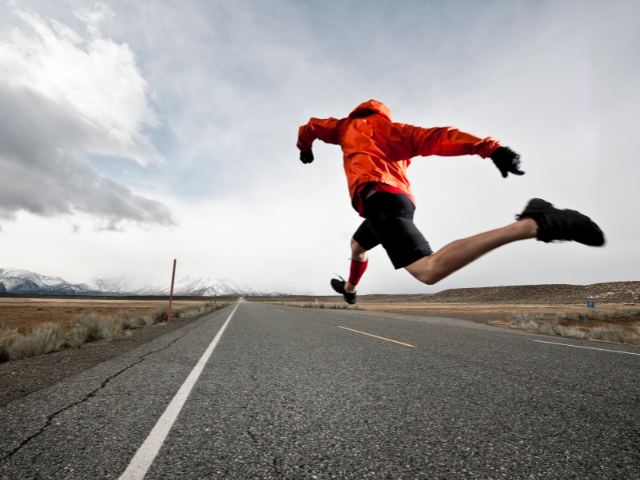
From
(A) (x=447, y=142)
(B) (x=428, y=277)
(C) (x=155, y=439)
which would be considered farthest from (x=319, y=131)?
(C) (x=155, y=439)

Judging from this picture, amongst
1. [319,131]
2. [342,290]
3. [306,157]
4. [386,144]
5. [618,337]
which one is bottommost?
[618,337]

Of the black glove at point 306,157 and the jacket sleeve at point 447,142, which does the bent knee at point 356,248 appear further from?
the jacket sleeve at point 447,142

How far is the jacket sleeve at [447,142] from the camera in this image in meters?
2.30

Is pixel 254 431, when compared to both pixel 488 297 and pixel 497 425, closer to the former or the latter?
pixel 497 425

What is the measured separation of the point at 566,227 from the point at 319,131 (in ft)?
7.52

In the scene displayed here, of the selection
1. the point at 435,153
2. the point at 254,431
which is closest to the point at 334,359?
the point at 254,431

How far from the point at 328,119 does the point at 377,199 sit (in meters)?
1.17

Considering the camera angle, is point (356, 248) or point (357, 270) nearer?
point (356, 248)

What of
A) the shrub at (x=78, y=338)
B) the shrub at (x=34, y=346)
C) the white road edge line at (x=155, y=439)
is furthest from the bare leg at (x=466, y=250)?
the shrub at (x=78, y=338)

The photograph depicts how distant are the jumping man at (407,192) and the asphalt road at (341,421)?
110 cm

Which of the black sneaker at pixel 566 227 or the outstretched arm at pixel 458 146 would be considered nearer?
the black sneaker at pixel 566 227

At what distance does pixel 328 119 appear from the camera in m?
3.12

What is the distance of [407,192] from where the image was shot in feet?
9.05

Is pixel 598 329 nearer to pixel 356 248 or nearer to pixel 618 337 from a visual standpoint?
pixel 618 337
